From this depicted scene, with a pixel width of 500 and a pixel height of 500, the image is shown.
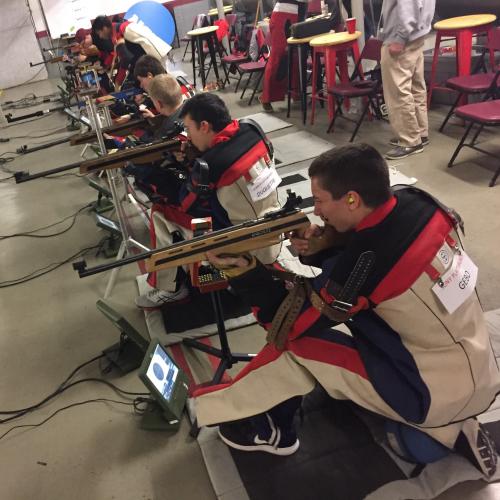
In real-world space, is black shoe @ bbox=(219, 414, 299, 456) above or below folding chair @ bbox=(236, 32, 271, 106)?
below

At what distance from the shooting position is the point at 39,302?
2938 mm

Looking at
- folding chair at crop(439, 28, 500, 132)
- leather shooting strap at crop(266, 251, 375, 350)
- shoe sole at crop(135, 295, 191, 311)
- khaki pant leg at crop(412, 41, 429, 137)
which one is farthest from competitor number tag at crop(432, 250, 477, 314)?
khaki pant leg at crop(412, 41, 429, 137)

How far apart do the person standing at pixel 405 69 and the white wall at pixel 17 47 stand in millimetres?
8940

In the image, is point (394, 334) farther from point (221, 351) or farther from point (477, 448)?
point (221, 351)

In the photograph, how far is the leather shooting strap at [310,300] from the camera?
1214 millimetres

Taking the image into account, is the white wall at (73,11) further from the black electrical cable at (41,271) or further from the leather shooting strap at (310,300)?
the leather shooting strap at (310,300)

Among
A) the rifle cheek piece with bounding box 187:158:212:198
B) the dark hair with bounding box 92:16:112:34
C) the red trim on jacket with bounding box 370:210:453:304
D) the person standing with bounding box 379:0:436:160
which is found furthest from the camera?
the dark hair with bounding box 92:16:112:34

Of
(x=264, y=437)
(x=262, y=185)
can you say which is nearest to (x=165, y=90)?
(x=262, y=185)

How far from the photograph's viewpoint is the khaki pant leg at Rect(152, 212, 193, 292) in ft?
8.35

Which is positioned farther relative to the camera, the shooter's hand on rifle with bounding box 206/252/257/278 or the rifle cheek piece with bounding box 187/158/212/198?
the rifle cheek piece with bounding box 187/158/212/198

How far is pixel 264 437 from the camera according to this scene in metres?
1.62

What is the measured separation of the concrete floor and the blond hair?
1061 millimetres

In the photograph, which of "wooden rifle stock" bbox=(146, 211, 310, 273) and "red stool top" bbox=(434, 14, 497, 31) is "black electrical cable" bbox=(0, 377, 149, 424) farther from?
"red stool top" bbox=(434, 14, 497, 31)

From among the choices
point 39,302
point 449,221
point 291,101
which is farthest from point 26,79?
point 449,221
